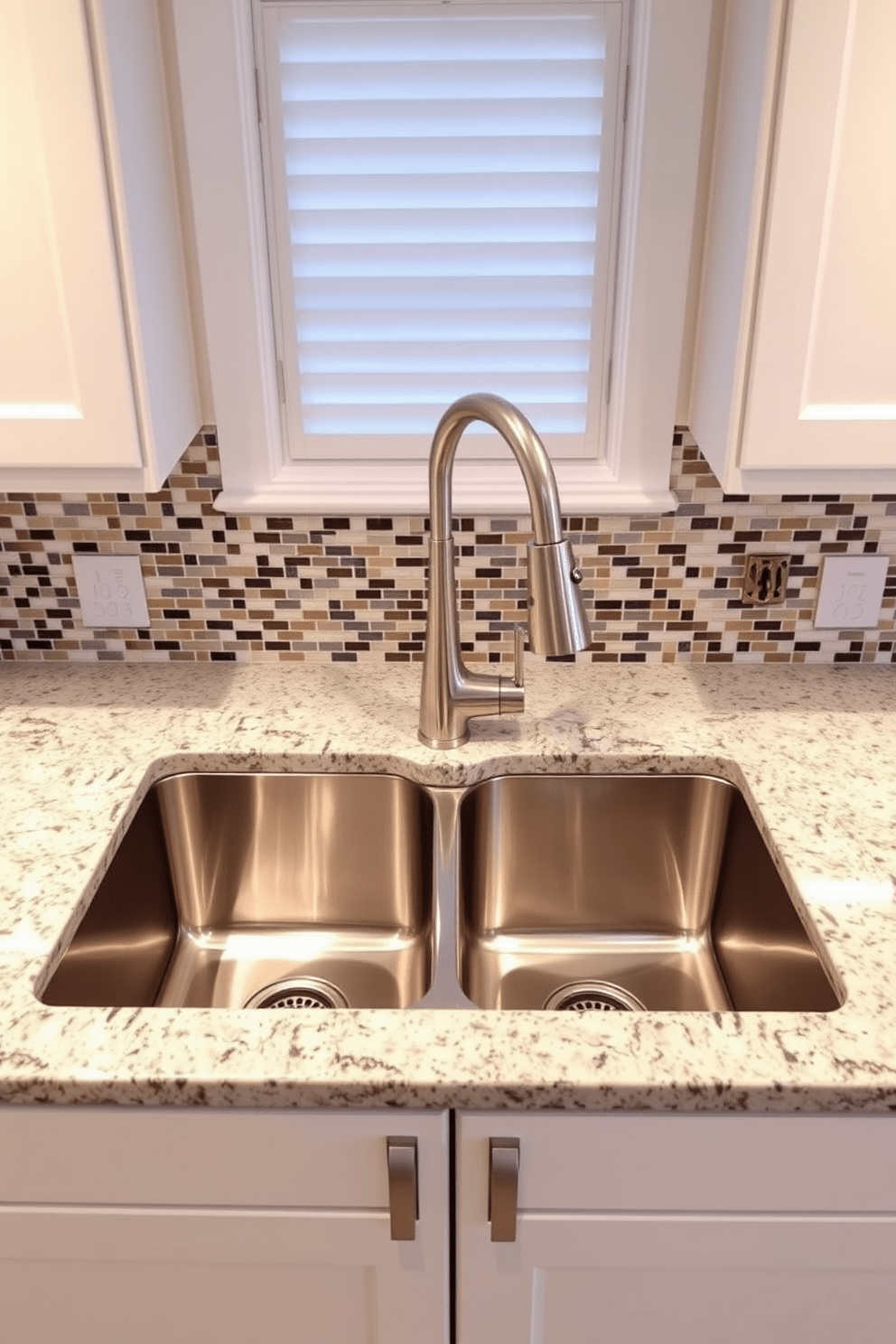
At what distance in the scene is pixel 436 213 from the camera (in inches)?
51.1

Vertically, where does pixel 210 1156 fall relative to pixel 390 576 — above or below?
below

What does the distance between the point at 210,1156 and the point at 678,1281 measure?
1.52 feet

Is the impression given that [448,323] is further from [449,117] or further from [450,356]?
[449,117]

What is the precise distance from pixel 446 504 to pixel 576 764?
1.19 feet

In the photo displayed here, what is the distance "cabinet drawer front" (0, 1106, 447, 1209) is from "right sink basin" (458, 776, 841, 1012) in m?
0.34

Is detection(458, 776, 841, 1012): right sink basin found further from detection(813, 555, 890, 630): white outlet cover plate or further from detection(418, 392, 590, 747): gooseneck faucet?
detection(813, 555, 890, 630): white outlet cover plate

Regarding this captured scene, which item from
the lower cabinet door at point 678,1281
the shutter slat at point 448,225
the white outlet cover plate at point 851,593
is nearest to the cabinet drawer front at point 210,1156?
the lower cabinet door at point 678,1281

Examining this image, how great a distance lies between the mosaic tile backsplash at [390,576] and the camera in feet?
4.67

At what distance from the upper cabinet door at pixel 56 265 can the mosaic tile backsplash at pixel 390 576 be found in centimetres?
29

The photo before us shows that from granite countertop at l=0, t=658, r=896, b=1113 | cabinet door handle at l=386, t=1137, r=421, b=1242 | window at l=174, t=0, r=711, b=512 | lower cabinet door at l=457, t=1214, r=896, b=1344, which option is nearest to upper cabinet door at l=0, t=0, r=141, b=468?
window at l=174, t=0, r=711, b=512

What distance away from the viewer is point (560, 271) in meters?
1.33

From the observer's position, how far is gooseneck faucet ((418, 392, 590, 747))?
1.06m

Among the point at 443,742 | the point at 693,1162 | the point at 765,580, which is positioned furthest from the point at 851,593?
the point at 693,1162

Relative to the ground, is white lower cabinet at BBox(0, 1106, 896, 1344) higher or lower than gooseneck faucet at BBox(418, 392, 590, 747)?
lower
